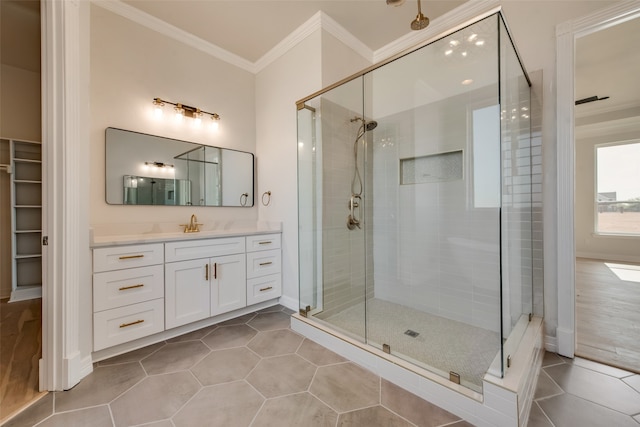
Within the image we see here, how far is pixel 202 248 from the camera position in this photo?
2.15 metres

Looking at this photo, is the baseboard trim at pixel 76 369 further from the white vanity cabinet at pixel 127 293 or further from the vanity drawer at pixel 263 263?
the vanity drawer at pixel 263 263

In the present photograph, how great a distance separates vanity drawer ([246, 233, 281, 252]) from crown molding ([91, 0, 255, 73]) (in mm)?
2116

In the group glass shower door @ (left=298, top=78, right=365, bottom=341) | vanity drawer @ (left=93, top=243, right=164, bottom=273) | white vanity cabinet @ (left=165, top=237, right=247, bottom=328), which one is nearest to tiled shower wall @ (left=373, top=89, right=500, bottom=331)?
glass shower door @ (left=298, top=78, right=365, bottom=341)

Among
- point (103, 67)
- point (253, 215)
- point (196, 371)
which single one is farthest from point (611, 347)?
point (103, 67)

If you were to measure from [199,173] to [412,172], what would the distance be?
225 centimetres

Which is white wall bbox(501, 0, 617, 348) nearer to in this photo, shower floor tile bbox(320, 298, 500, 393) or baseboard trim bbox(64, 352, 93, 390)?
shower floor tile bbox(320, 298, 500, 393)

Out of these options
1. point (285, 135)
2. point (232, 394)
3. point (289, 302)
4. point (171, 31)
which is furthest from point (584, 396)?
point (171, 31)

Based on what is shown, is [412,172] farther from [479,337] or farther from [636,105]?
[636,105]

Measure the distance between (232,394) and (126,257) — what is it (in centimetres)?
119

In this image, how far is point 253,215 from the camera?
3.13m

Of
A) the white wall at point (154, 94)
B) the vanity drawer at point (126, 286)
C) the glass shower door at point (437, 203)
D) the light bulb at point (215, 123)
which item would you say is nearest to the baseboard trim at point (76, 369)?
the vanity drawer at point (126, 286)

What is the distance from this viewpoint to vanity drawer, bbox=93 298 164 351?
1.67m

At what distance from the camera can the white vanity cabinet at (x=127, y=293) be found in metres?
1.67

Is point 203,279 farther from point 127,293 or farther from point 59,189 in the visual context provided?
point 59,189
